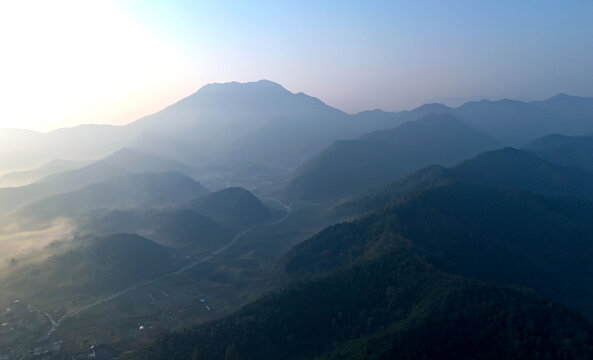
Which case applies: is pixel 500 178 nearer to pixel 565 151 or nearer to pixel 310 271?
pixel 565 151

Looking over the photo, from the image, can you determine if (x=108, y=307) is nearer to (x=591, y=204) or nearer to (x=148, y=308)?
(x=148, y=308)

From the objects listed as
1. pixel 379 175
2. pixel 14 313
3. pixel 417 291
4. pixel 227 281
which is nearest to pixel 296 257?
pixel 227 281

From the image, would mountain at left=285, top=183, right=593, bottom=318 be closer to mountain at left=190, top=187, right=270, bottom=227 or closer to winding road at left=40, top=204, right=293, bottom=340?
winding road at left=40, top=204, right=293, bottom=340

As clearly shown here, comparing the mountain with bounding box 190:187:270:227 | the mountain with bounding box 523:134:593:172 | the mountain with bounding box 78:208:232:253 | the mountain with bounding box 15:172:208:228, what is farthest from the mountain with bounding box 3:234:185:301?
the mountain with bounding box 523:134:593:172

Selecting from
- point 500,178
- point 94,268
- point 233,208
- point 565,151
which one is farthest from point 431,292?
point 565,151

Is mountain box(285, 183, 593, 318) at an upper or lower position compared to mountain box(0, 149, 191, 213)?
lower
